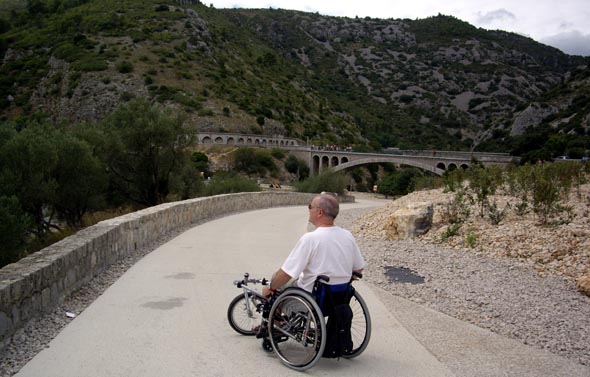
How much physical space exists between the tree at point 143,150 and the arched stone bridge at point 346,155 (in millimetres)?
39980

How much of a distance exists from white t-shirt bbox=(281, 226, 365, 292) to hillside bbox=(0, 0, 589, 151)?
2889 cm

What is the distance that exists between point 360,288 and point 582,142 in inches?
2189

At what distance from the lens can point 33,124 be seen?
23.6m

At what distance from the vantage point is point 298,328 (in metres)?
4.75

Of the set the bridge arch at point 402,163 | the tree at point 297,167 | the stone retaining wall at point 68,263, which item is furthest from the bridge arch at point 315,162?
the stone retaining wall at point 68,263

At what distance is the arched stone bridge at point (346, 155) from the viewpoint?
66.6 m

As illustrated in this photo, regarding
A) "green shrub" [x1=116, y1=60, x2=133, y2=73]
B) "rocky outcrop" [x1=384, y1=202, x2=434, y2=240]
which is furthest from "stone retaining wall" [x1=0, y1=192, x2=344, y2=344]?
"green shrub" [x1=116, y1=60, x2=133, y2=73]

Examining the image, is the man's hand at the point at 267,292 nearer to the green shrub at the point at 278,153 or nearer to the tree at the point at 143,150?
the tree at the point at 143,150

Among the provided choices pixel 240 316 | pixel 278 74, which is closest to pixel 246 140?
pixel 278 74

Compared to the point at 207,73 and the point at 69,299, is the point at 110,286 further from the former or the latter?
the point at 207,73

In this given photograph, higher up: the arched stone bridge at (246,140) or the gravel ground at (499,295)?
the arched stone bridge at (246,140)

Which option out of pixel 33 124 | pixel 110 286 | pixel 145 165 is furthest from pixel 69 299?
pixel 145 165

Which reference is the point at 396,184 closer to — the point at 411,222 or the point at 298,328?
the point at 411,222

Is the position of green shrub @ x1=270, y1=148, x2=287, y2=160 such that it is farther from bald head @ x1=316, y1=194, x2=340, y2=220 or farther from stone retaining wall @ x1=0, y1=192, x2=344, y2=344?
bald head @ x1=316, y1=194, x2=340, y2=220
